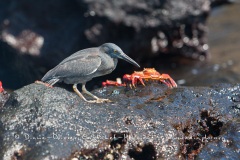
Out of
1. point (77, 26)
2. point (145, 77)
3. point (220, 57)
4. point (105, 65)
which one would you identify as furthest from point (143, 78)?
point (220, 57)

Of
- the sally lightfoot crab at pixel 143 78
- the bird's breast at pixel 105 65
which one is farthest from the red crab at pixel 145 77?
the bird's breast at pixel 105 65

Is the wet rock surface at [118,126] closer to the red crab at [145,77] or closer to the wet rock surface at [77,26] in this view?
the red crab at [145,77]

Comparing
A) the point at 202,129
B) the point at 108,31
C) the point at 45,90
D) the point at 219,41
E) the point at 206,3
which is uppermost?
the point at 219,41

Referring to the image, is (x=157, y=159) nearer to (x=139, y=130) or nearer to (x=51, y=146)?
(x=139, y=130)

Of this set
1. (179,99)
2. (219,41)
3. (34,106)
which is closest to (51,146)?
(34,106)

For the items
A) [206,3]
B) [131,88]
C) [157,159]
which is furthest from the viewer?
[206,3]

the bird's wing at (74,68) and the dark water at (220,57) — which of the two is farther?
the dark water at (220,57)
